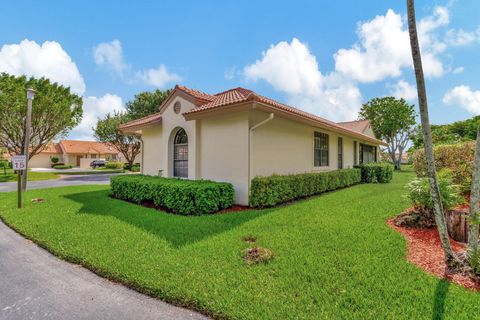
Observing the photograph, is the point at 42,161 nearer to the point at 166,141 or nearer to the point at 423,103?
the point at 166,141

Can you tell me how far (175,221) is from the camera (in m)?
6.40

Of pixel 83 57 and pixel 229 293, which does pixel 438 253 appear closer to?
pixel 229 293

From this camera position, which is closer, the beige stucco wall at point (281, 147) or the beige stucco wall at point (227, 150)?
the beige stucco wall at point (227, 150)

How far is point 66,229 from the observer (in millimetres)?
5867

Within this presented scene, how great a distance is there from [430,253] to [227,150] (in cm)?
605

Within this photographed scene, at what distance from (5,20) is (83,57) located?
154 inches

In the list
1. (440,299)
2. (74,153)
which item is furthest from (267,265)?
(74,153)

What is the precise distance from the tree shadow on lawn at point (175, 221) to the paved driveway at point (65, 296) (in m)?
1.56

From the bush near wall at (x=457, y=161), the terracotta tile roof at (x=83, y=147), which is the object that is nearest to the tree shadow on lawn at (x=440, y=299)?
the bush near wall at (x=457, y=161)

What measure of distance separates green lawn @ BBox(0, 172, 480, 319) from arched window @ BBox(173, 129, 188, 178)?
3.46 meters

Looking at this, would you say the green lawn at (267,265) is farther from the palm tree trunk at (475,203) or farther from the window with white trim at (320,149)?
the window with white trim at (320,149)

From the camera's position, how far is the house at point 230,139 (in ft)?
26.0

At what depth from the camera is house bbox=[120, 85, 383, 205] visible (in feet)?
26.0

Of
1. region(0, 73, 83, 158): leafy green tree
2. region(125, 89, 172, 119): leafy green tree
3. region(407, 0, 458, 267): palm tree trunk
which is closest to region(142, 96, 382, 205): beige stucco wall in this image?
region(407, 0, 458, 267): palm tree trunk
